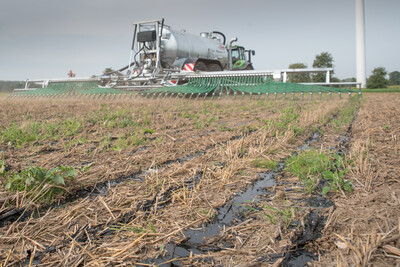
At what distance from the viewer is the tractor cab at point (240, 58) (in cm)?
1577

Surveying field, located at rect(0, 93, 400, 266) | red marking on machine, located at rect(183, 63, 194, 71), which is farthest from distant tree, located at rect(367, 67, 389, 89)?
field, located at rect(0, 93, 400, 266)

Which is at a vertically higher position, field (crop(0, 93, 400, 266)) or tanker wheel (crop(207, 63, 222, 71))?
tanker wheel (crop(207, 63, 222, 71))

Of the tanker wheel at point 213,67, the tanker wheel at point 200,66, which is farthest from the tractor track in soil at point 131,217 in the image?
the tanker wheel at point 213,67

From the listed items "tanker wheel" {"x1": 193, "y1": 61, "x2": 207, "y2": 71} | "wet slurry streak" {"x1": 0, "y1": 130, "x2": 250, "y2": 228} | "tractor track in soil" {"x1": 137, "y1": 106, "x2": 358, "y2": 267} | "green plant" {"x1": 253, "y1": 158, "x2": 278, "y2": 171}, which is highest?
"tanker wheel" {"x1": 193, "y1": 61, "x2": 207, "y2": 71}

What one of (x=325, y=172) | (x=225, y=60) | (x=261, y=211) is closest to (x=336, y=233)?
(x=261, y=211)

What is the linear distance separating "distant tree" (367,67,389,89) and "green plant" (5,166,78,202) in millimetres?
45408

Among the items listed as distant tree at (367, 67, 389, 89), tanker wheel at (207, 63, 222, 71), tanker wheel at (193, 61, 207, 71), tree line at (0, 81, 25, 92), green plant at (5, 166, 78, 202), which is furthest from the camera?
distant tree at (367, 67, 389, 89)

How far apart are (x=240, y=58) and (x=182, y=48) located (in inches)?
165

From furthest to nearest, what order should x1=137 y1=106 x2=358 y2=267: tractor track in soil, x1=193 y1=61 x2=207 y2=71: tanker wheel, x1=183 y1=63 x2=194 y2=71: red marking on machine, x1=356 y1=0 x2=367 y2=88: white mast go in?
x1=356 y1=0 x2=367 y2=88: white mast → x1=193 y1=61 x2=207 y2=71: tanker wheel → x1=183 y1=63 x2=194 y2=71: red marking on machine → x1=137 y1=106 x2=358 y2=267: tractor track in soil

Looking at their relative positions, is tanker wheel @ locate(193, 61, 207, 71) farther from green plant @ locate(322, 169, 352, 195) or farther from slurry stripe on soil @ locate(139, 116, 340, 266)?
green plant @ locate(322, 169, 352, 195)

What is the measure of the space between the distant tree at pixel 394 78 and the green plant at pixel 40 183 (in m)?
51.1

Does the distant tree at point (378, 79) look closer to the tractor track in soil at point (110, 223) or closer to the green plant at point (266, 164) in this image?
the green plant at point (266, 164)

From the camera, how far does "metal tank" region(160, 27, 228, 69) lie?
12641mm

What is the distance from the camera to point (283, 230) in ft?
5.14
